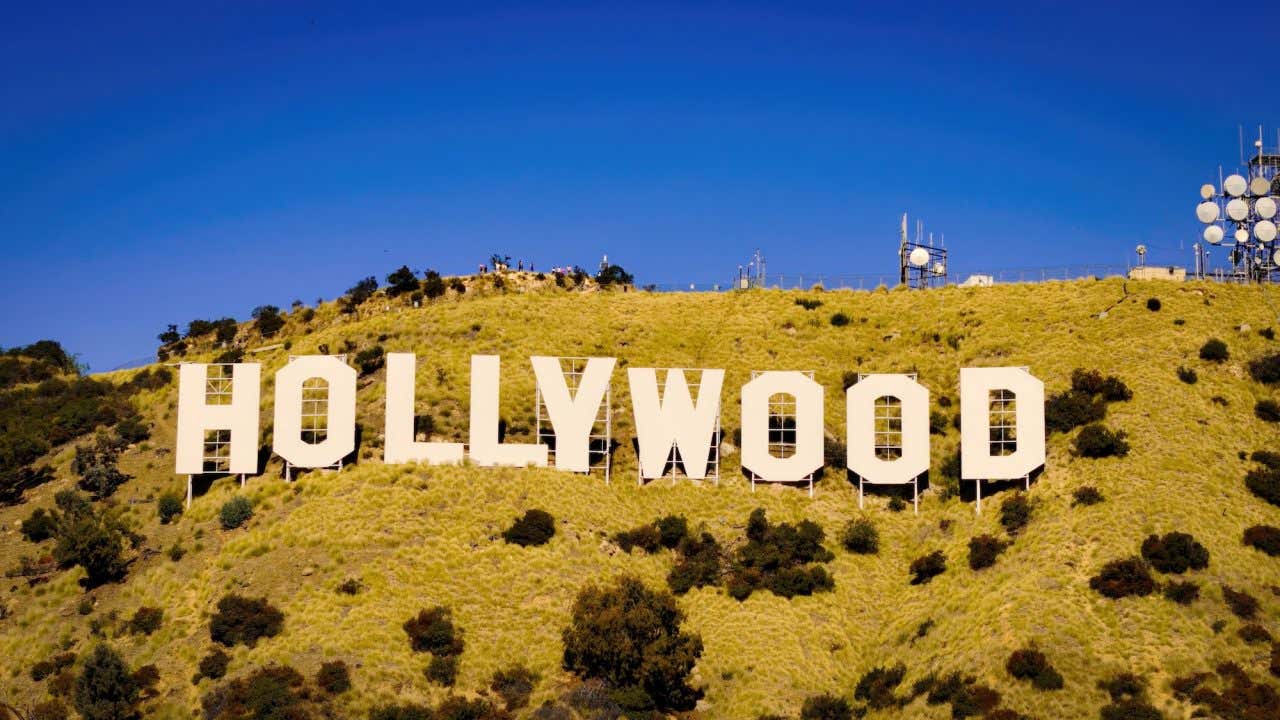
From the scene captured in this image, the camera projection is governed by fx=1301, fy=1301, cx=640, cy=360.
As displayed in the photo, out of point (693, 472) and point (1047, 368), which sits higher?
point (1047, 368)

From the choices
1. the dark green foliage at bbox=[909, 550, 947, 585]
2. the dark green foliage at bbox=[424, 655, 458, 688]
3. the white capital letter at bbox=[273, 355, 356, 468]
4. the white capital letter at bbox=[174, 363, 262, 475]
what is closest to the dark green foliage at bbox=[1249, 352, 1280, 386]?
the dark green foliage at bbox=[909, 550, 947, 585]

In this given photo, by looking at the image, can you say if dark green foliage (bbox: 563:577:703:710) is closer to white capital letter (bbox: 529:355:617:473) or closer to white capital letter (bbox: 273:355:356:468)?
white capital letter (bbox: 529:355:617:473)

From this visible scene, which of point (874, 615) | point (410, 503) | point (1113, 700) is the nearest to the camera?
point (1113, 700)

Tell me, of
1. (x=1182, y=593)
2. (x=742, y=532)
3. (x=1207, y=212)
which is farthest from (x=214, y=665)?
(x=1207, y=212)

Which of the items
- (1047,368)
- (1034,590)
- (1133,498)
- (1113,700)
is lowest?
(1113,700)

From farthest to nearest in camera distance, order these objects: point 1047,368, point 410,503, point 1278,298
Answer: point 1278,298 → point 1047,368 → point 410,503

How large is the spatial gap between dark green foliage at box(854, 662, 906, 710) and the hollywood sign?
14.3 metres

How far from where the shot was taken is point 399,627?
59.9 m

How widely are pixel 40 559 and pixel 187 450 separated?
364 inches

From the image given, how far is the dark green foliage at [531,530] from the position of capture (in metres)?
66.3

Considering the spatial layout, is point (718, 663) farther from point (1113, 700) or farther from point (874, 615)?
point (1113, 700)

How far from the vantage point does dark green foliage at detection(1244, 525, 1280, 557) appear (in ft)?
202

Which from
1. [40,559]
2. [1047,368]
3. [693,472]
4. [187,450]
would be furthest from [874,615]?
[40,559]

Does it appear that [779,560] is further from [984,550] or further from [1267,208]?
[1267,208]
